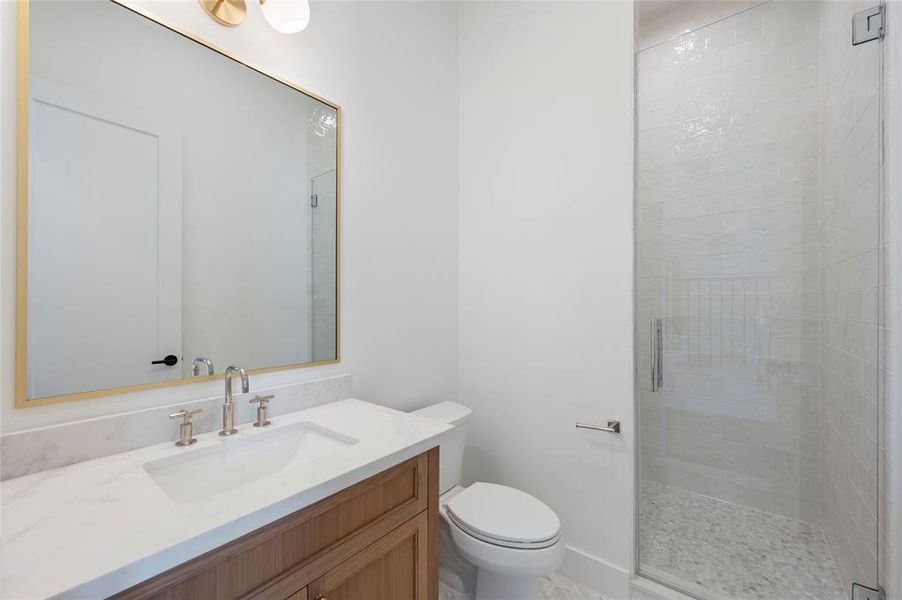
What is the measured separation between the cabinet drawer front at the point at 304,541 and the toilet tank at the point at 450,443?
0.57 m

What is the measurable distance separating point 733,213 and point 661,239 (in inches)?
15.2

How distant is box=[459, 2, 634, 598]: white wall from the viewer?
160cm

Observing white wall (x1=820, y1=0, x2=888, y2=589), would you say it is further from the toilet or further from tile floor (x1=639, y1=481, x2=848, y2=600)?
the toilet

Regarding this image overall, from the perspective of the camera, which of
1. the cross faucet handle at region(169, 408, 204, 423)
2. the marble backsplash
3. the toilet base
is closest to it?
the marble backsplash

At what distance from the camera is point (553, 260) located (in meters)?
1.77

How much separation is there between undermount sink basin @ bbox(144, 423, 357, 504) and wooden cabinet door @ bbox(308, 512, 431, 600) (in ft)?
0.88

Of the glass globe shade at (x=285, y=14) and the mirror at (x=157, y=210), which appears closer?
the mirror at (x=157, y=210)

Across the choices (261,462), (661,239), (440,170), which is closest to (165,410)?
(261,462)

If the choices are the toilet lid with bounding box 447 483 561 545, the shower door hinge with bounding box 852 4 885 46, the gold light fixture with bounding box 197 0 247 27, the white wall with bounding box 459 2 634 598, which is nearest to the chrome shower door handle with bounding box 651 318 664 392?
the white wall with bounding box 459 2 634 598

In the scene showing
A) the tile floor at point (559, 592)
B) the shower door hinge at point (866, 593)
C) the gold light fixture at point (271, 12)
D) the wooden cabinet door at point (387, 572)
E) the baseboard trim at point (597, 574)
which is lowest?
the tile floor at point (559, 592)

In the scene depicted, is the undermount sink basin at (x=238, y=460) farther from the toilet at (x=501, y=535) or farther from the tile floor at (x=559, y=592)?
the tile floor at (x=559, y=592)

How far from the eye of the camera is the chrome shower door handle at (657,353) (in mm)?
1665

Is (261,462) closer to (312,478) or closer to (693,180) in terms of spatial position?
(312,478)

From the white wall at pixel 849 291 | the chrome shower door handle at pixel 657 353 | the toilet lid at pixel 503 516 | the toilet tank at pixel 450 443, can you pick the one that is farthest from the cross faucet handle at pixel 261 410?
the white wall at pixel 849 291
